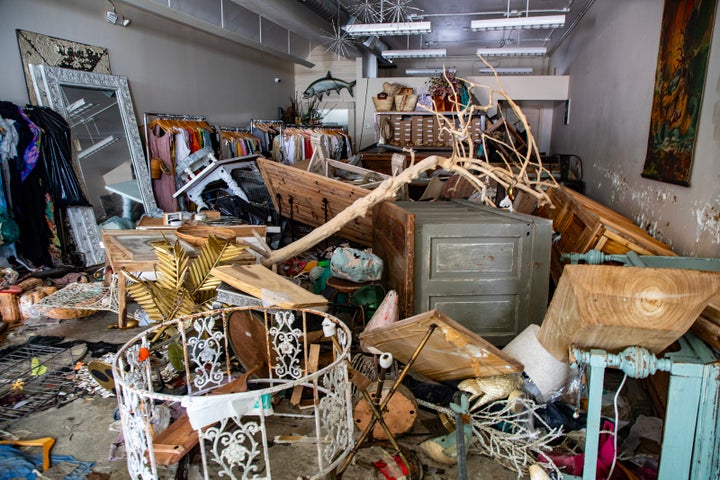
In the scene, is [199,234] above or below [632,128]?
below

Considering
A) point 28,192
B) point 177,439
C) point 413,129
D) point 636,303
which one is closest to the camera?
point 636,303

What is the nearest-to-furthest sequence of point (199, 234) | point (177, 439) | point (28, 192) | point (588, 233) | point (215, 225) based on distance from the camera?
point (177, 439), point (588, 233), point (199, 234), point (28, 192), point (215, 225)

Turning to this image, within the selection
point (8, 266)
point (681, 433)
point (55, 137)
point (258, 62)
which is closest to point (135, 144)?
point (55, 137)

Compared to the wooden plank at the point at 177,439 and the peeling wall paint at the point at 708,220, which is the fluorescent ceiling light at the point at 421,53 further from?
the wooden plank at the point at 177,439

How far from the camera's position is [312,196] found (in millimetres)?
5297

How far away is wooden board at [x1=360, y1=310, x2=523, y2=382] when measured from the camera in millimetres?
2129

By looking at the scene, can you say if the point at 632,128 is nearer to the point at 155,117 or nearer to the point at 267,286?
the point at 267,286

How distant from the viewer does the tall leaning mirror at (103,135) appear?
16.4ft

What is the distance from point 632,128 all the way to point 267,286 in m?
3.83

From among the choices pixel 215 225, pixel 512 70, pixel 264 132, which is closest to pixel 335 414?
pixel 215 225

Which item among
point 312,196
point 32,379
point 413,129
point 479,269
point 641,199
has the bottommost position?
point 32,379

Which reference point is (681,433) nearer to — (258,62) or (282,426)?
(282,426)

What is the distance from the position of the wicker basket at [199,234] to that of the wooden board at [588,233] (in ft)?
8.58

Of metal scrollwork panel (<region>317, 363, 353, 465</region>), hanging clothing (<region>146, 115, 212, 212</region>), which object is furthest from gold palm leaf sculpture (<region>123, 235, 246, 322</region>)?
hanging clothing (<region>146, 115, 212, 212</region>)
